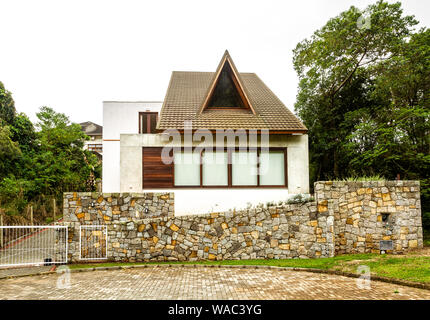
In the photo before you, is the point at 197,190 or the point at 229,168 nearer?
the point at 197,190

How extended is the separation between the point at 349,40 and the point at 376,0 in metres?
2.52

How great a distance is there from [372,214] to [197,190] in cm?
743

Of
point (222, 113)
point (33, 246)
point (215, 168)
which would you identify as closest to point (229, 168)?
point (215, 168)

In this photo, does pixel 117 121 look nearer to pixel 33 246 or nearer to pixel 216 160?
pixel 216 160

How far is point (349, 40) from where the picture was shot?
55.1 feet

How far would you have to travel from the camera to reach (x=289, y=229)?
10117 mm

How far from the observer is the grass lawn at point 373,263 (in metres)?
7.50

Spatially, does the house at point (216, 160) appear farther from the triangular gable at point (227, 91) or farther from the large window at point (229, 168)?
the triangular gable at point (227, 91)

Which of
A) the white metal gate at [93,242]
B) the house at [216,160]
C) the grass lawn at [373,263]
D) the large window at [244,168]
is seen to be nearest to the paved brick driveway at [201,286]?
the grass lawn at [373,263]

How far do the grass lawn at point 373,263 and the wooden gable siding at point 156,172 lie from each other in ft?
12.3

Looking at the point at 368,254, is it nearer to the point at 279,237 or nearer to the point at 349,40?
the point at 279,237

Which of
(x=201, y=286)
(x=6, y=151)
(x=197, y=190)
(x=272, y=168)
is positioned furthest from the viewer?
(x=6, y=151)

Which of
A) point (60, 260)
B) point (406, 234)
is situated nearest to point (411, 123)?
point (406, 234)

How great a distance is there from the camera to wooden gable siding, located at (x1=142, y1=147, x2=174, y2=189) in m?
12.1
